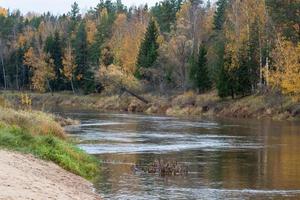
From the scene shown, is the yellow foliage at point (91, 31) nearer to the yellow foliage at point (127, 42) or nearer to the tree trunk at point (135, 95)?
the yellow foliage at point (127, 42)

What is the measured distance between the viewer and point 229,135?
46031mm

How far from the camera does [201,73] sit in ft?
287

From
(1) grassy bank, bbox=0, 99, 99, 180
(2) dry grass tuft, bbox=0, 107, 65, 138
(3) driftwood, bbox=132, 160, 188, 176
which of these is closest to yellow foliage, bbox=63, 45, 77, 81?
(2) dry grass tuft, bbox=0, 107, 65, 138

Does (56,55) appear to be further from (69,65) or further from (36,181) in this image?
(36,181)

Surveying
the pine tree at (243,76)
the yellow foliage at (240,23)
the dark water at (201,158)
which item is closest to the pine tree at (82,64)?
the yellow foliage at (240,23)

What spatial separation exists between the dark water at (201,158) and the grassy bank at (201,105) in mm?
16184

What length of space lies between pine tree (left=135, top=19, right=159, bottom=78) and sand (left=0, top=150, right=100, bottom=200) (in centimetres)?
7916

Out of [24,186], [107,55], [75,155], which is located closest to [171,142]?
[75,155]

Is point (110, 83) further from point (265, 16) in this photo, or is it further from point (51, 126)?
point (51, 126)

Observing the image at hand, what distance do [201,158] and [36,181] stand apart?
567 inches

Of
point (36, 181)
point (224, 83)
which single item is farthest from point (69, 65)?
point (36, 181)

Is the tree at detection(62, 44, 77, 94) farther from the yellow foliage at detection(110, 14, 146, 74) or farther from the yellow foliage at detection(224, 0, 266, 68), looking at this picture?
the yellow foliage at detection(224, 0, 266, 68)

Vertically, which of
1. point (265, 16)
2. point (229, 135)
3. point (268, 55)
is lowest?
point (229, 135)

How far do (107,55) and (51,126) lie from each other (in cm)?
9164
